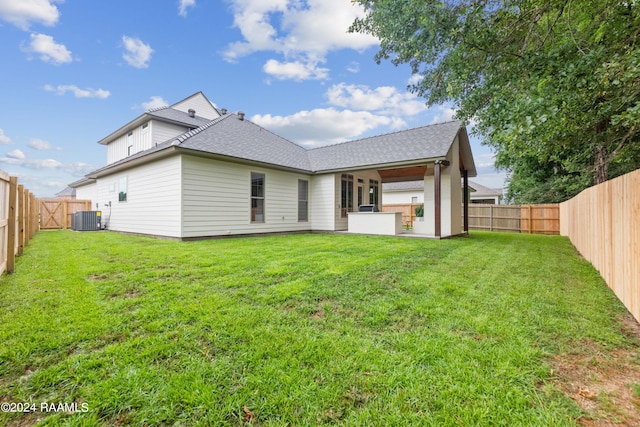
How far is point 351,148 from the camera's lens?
13.0m

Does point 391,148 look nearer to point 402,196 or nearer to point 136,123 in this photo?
point 136,123

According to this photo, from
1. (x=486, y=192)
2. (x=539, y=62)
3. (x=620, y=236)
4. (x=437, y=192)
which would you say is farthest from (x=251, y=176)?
(x=486, y=192)

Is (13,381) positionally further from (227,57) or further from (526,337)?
(227,57)

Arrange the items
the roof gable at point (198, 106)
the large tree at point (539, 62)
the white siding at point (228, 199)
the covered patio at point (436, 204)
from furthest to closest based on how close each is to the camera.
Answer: the roof gable at point (198, 106)
the covered patio at point (436, 204)
the white siding at point (228, 199)
the large tree at point (539, 62)

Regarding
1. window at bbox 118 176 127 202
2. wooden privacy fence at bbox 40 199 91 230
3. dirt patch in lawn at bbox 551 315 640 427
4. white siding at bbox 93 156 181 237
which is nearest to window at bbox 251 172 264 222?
white siding at bbox 93 156 181 237

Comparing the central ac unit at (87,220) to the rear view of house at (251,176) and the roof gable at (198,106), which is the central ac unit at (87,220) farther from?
the roof gable at (198,106)

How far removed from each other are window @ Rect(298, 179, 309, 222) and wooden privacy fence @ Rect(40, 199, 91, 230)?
12063 mm

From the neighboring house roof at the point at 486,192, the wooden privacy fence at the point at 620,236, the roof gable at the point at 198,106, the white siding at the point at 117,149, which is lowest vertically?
the wooden privacy fence at the point at 620,236

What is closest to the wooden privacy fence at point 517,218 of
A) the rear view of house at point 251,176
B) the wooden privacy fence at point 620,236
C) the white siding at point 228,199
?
the rear view of house at point 251,176

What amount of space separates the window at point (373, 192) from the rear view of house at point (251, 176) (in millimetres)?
53

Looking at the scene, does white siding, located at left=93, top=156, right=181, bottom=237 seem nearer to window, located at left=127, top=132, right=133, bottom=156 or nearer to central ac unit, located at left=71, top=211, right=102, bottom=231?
central ac unit, located at left=71, top=211, right=102, bottom=231

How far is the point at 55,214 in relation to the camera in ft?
47.6

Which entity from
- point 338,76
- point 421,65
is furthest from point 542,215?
point 338,76

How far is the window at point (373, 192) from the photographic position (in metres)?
14.1
